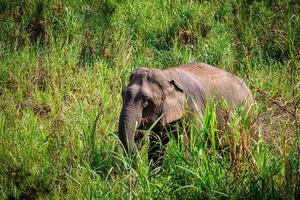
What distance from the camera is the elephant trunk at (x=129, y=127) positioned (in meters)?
4.24

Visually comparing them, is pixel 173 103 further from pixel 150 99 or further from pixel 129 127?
pixel 129 127

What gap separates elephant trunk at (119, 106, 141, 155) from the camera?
4.24 metres

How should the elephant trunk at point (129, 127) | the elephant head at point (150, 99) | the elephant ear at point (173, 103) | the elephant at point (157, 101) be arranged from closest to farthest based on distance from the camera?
the elephant trunk at point (129, 127), the elephant at point (157, 101), the elephant head at point (150, 99), the elephant ear at point (173, 103)

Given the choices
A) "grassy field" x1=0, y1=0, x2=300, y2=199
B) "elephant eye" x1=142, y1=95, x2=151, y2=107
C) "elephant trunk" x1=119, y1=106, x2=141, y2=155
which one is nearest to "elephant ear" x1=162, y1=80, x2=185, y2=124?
"elephant eye" x1=142, y1=95, x2=151, y2=107

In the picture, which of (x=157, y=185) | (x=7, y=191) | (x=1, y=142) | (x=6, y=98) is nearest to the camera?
(x=157, y=185)

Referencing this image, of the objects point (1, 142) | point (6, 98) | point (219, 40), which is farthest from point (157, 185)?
point (219, 40)

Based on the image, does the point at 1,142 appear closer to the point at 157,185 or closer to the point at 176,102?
the point at 176,102

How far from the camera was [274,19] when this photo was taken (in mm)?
8062

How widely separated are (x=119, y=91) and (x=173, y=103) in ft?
5.70

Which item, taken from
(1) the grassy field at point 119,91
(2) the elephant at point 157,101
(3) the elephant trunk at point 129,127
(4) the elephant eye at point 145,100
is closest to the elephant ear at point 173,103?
(2) the elephant at point 157,101

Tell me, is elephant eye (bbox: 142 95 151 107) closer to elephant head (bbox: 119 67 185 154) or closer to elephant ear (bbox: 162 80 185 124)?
elephant head (bbox: 119 67 185 154)

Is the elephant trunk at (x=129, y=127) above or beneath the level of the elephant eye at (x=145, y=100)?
beneath

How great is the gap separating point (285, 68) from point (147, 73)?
248 centimetres

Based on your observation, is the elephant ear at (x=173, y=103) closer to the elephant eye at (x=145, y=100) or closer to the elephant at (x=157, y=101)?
the elephant at (x=157, y=101)
